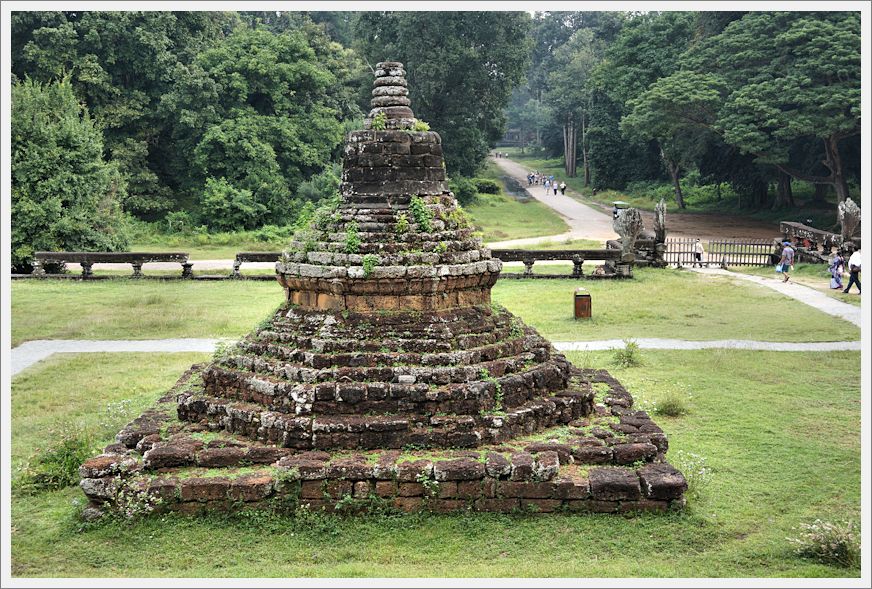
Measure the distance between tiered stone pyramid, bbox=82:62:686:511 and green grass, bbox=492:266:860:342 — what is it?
7.38 m

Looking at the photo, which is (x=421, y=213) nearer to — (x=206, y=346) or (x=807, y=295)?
(x=206, y=346)

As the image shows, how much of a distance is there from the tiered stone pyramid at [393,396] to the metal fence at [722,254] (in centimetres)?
1853

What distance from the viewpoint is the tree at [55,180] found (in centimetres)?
2683

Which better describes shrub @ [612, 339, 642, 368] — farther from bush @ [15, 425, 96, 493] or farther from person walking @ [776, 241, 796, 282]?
person walking @ [776, 241, 796, 282]

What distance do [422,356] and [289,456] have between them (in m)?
1.63

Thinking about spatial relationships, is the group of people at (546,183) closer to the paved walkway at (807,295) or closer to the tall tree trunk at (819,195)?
the tall tree trunk at (819,195)

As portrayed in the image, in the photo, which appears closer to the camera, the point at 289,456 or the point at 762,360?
the point at 289,456

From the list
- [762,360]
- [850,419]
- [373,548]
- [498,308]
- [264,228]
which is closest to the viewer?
[373,548]

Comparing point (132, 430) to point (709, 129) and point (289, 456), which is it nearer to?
point (289, 456)

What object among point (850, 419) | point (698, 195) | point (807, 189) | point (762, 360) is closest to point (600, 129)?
point (698, 195)

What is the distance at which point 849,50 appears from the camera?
104 ft

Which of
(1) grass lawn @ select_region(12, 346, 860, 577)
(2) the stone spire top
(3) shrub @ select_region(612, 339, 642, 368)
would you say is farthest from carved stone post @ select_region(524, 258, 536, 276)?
(2) the stone spire top

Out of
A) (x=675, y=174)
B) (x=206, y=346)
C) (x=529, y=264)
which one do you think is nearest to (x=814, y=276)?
(x=529, y=264)

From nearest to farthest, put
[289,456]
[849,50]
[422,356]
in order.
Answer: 1. [289,456]
2. [422,356]
3. [849,50]
